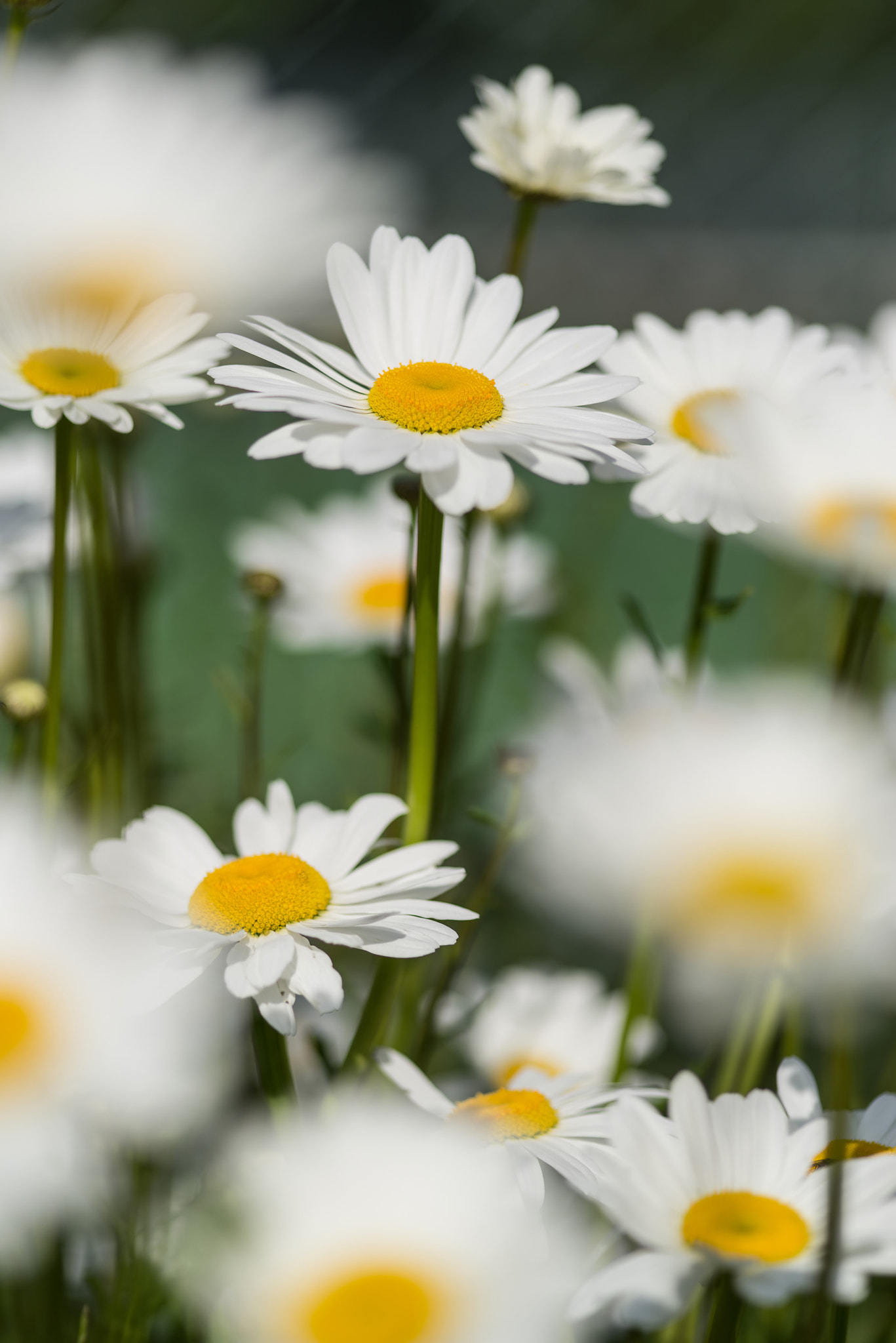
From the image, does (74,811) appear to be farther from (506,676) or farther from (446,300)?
(506,676)

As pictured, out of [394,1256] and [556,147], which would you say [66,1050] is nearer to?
[394,1256]

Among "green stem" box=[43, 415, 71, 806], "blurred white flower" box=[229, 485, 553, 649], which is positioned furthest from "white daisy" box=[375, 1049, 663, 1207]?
"blurred white flower" box=[229, 485, 553, 649]

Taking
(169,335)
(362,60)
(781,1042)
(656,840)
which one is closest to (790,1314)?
(781,1042)

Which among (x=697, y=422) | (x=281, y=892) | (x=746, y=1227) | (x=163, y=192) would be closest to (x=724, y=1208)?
(x=746, y=1227)

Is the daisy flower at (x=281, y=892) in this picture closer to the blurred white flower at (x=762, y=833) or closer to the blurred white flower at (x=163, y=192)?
the blurred white flower at (x=762, y=833)

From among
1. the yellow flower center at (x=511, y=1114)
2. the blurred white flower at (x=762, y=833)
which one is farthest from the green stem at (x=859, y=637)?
the yellow flower center at (x=511, y=1114)

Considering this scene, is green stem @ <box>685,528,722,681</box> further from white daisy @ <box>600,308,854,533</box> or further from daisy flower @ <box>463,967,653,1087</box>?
daisy flower @ <box>463,967,653,1087</box>

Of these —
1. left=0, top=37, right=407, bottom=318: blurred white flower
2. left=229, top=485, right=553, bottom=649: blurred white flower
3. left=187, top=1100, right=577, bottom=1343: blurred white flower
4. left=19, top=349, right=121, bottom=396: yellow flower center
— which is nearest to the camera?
left=187, top=1100, right=577, bottom=1343: blurred white flower
